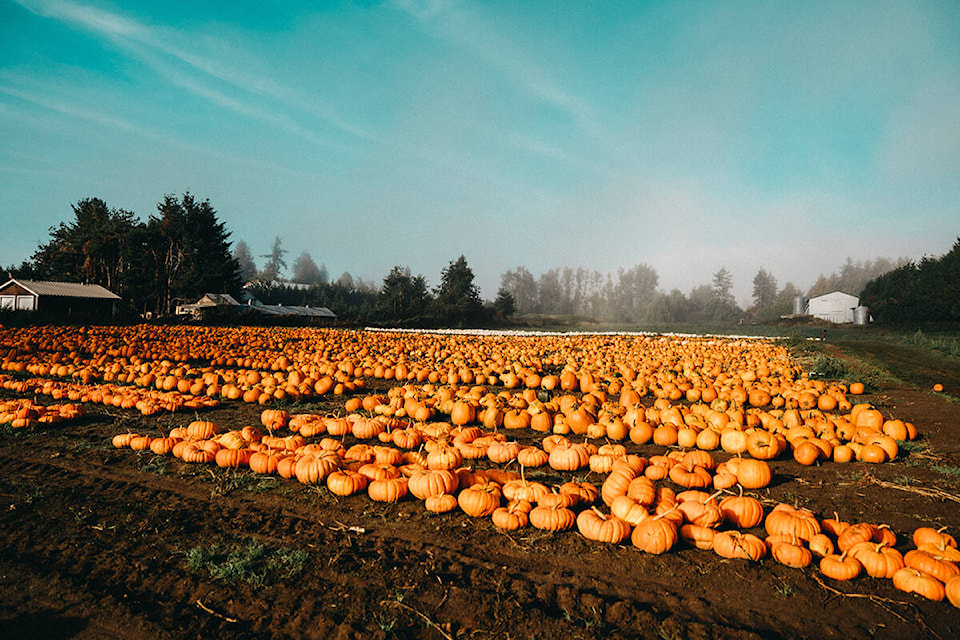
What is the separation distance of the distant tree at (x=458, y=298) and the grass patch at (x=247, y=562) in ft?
150

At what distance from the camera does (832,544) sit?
11.0ft

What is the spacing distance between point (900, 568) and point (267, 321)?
128 feet

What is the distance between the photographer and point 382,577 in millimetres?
3082

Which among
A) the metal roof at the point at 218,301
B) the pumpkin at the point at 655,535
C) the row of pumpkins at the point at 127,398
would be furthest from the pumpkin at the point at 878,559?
the metal roof at the point at 218,301

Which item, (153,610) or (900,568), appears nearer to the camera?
(153,610)

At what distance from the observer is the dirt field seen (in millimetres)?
2646

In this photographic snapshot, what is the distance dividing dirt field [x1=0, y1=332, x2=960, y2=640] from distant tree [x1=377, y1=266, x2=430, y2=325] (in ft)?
149

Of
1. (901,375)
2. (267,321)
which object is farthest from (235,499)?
(267,321)

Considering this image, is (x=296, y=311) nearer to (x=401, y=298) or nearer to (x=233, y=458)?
(x=401, y=298)

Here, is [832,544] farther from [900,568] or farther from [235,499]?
[235,499]

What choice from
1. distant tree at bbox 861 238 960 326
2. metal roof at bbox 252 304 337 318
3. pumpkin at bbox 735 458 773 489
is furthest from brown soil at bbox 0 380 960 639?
distant tree at bbox 861 238 960 326

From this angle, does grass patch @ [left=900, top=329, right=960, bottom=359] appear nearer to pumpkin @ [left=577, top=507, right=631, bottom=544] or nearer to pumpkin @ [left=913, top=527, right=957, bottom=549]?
pumpkin @ [left=913, top=527, right=957, bottom=549]

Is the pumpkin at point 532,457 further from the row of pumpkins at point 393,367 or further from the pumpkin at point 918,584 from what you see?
the row of pumpkins at point 393,367

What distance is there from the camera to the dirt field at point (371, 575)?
8.68 feet
